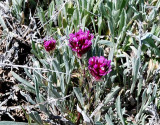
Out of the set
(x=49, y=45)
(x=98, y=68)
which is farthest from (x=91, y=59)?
(x=49, y=45)

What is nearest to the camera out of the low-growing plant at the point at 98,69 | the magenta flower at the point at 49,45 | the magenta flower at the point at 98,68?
the magenta flower at the point at 98,68

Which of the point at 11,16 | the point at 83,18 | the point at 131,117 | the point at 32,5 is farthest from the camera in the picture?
the point at 32,5

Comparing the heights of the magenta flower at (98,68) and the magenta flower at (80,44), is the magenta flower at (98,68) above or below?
below

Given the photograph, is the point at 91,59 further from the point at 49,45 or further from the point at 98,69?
the point at 49,45

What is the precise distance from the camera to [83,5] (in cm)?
210

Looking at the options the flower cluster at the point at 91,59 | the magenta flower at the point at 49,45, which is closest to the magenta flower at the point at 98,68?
the flower cluster at the point at 91,59

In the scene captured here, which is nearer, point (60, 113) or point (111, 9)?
point (60, 113)

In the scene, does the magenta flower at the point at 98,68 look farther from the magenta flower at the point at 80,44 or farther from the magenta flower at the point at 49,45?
the magenta flower at the point at 49,45

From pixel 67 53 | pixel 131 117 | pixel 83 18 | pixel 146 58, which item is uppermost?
pixel 83 18

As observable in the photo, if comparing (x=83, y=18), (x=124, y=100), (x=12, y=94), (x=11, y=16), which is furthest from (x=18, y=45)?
(x=124, y=100)

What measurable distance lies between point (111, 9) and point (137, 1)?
0.73ft

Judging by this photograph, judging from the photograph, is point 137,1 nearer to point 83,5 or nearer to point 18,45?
point 83,5

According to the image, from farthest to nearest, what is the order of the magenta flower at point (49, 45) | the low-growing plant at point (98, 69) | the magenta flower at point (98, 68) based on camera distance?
the magenta flower at point (49, 45), the low-growing plant at point (98, 69), the magenta flower at point (98, 68)

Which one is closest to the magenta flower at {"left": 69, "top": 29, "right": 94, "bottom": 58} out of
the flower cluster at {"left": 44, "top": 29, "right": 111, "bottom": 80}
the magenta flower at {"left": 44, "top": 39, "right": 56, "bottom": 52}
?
the flower cluster at {"left": 44, "top": 29, "right": 111, "bottom": 80}
